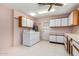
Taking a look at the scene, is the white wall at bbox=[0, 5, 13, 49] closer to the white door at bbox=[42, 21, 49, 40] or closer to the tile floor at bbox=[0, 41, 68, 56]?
the tile floor at bbox=[0, 41, 68, 56]

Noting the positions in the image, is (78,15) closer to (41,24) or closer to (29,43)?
(29,43)

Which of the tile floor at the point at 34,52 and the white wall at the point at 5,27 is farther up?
the white wall at the point at 5,27

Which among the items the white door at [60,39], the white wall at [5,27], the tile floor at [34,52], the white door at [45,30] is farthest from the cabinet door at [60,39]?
the white wall at [5,27]

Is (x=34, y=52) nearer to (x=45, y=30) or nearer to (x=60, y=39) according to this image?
(x=60, y=39)

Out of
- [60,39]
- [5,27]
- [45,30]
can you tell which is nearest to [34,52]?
[5,27]

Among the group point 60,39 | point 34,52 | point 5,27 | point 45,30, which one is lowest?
point 34,52

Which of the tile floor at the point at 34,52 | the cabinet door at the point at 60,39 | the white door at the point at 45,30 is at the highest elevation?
the white door at the point at 45,30

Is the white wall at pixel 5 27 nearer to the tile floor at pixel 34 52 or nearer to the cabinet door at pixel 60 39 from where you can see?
the tile floor at pixel 34 52

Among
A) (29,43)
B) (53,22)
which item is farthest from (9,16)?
(53,22)

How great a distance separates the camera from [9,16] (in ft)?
14.2

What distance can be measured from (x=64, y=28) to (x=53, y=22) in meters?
1.05

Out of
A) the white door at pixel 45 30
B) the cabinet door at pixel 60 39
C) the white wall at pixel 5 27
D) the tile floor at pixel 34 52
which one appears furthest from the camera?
the white door at pixel 45 30

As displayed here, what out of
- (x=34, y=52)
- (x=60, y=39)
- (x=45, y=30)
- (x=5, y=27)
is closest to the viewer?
(x=34, y=52)

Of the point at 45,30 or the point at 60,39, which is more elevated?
the point at 45,30
